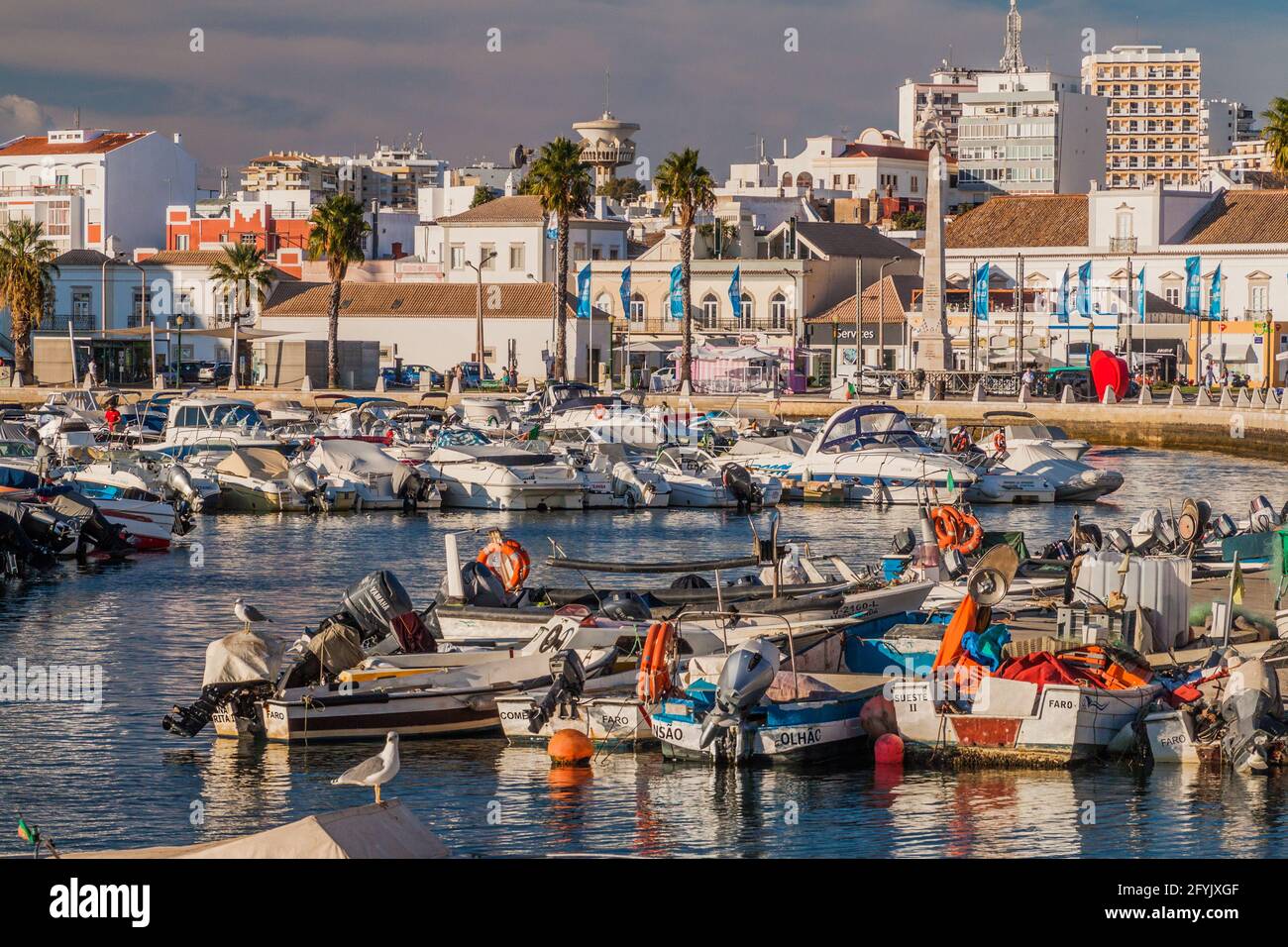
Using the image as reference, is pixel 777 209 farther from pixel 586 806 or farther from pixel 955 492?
pixel 586 806

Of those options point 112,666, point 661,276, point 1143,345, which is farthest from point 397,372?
point 112,666

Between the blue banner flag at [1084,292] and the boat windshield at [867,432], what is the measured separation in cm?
4454

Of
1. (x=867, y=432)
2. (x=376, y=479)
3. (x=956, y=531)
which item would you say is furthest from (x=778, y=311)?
(x=956, y=531)

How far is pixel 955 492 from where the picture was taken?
49625 mm

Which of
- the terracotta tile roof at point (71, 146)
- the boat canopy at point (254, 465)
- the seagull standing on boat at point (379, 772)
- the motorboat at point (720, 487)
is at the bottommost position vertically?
the motorboat at point (720, 487)

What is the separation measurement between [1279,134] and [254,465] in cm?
5258

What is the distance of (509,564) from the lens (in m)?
26.4

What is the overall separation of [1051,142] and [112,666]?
152 m

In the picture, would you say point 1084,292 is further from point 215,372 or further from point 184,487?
point 184,487

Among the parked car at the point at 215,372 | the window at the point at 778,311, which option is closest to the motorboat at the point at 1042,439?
the window at the point at 778,311

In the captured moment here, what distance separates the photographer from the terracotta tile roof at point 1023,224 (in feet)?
337

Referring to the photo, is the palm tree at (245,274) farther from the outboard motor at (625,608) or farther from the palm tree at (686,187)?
the outboard motor at (625,608)

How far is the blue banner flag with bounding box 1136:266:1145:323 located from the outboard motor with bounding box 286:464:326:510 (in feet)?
184

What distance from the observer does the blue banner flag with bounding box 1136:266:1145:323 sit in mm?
93250
